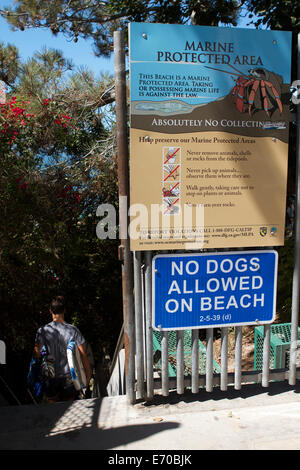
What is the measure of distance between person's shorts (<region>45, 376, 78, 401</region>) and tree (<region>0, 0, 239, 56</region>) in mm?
6593

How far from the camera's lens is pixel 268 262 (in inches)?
121

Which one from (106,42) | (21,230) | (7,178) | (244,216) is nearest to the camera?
(244,216)

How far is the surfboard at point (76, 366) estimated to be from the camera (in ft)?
11.1

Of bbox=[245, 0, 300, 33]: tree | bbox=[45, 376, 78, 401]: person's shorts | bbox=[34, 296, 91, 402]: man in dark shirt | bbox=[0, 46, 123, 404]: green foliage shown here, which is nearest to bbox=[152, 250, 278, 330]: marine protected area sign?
bbox=[34, 296, 91, 402]: man in dark shirt

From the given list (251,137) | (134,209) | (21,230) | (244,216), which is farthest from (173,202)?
(21,230)

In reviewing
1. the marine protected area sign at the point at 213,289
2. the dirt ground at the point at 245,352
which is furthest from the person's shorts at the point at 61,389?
the dirt ground at the point at 245,352

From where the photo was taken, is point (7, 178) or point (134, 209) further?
point (7, 178)

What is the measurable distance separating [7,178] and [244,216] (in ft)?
11.1

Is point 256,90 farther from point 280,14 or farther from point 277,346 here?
point 280,14

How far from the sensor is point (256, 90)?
113 inches

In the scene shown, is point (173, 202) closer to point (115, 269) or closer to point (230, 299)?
point (230, 299)

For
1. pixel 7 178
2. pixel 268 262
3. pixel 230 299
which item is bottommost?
pixel 230 299

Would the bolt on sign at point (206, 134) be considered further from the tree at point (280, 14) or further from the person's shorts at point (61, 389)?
the tree at point (280, 14)

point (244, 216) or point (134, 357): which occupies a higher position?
point (244, 216)
